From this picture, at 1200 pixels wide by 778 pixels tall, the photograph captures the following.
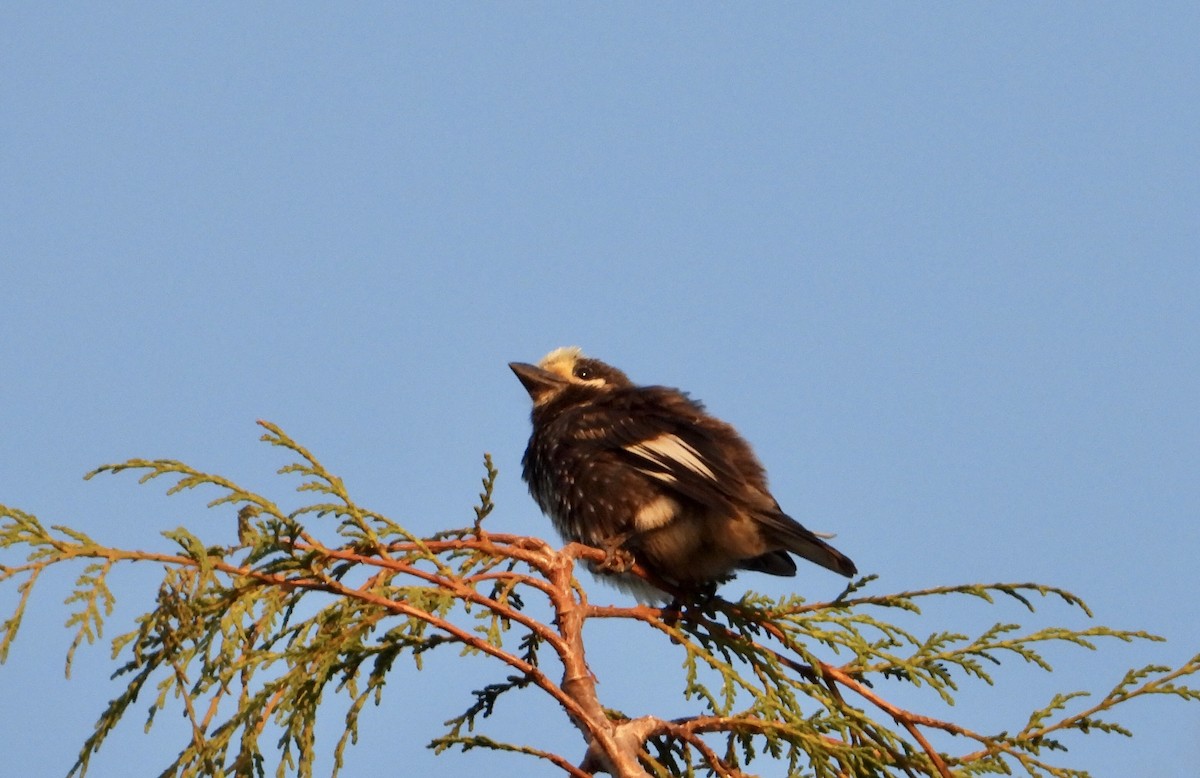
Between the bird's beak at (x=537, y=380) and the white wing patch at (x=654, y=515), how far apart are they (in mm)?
1799

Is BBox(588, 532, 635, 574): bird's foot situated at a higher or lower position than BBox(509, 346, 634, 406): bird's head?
lower

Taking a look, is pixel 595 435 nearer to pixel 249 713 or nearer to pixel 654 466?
pixel 654 466

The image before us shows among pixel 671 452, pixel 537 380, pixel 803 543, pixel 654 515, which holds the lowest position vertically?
pixel 803 543

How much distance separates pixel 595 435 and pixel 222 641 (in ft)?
10.1

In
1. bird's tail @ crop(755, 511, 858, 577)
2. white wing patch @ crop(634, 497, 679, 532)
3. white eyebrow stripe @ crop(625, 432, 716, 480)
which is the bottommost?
bird's tail @ crop(755, 511, 858, 577)

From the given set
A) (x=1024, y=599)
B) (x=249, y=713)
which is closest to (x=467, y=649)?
(x=249, y=713)

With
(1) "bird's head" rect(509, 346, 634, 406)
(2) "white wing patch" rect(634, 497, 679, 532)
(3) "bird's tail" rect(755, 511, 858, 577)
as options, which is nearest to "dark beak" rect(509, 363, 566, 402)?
(1) "bird's head" rect(509, 346, 634, 406)

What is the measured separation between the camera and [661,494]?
5.95m

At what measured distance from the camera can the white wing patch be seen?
591cm

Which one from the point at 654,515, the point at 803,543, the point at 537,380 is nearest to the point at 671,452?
the point at 654,515

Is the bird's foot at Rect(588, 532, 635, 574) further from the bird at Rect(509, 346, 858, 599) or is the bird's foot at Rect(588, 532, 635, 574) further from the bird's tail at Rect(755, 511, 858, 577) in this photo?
the bird's tail at Rect(755, 511, 858, 577)

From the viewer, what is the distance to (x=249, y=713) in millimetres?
3455

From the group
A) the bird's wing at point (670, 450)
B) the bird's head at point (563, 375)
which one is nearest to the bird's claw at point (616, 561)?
the bird's wing at point (670, 450)

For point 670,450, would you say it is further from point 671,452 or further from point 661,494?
point 661,494
